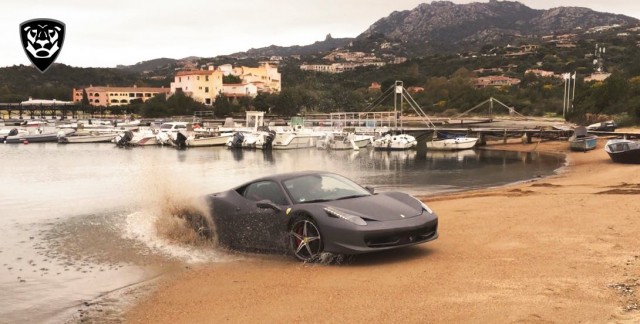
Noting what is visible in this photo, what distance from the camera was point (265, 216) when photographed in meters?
10.1

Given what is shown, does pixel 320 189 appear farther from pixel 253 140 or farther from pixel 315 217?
pixel 253 140

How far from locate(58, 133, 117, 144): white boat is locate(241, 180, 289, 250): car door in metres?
76.5

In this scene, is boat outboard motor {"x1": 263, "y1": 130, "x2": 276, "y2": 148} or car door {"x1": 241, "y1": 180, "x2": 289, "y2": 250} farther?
boat outboard motor {"x1": 263, "y1": 130, "x2": 276, "y2": 148}

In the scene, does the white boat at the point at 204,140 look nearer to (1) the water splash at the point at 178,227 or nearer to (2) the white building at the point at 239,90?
(1) the water splash at the point at 178,227

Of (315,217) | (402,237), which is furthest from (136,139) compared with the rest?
(402,237)

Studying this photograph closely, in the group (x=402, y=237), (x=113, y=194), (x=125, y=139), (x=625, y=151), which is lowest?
(x=125, y=139)

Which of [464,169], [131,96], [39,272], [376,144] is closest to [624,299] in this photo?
[39,272]

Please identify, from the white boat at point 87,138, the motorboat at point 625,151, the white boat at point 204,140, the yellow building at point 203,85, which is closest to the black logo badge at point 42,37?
the motorboat at point 625,151

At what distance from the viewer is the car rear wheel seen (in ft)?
30.8

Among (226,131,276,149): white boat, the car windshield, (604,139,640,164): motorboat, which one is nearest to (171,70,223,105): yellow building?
(226,131,276,149): white boat

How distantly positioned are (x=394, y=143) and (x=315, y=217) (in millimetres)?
54598

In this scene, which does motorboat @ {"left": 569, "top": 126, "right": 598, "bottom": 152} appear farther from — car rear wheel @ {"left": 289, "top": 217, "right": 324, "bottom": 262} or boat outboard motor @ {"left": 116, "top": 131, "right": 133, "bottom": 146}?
boat outboard motor @ {"left": 116, "top": 131, "right": 133, "bottom": 146}

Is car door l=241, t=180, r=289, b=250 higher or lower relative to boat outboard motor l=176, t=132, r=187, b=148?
higher

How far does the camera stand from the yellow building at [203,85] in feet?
469
